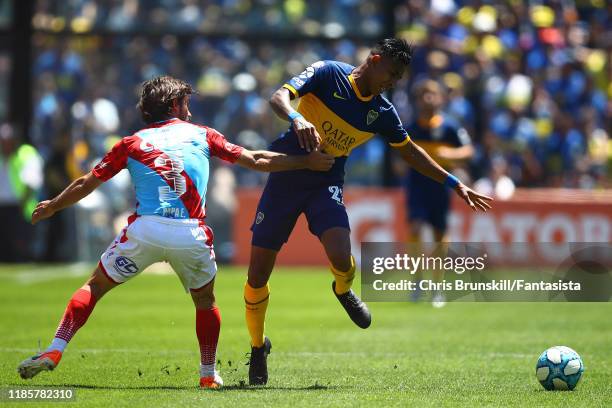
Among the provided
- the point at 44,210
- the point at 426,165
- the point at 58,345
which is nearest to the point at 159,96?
the point at 44,210

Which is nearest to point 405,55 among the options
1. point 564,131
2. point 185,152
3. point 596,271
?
point 185,152

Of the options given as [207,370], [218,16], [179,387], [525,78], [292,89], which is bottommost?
[179,387]

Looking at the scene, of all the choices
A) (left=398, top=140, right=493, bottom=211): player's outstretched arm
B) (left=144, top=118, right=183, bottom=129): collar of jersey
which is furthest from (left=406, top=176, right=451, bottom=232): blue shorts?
(left=144, top=118, right=183, bottom=129): collar of jersey

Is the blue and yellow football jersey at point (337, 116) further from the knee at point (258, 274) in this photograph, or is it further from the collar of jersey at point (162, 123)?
the collar of jersey at point (162, 123)

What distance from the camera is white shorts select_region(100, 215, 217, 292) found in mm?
7324

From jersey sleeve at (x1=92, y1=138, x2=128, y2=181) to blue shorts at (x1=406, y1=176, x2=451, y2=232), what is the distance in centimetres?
801

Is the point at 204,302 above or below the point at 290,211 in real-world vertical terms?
below

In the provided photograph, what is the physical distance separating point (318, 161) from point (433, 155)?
7387 mm

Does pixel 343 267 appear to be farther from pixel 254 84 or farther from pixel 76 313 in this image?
pixel 254 84

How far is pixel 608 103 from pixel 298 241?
7.01 metres

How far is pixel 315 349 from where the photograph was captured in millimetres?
10383

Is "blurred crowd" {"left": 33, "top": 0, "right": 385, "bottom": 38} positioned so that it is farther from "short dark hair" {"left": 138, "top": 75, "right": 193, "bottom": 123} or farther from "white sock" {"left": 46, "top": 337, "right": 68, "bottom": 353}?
"white sock" {"left": 46, "top": 337, "right": 68, "bottom": 353}

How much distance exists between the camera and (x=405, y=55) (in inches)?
324

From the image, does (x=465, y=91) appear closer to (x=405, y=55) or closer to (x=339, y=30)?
(x=339, y=30)
